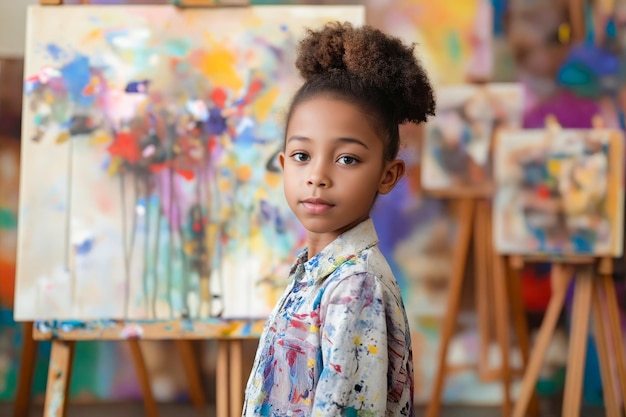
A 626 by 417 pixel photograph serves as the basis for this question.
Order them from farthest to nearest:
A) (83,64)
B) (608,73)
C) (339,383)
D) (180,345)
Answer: (608,73) → (180,345) → (83,64) → (339,383)

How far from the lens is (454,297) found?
9.84ft

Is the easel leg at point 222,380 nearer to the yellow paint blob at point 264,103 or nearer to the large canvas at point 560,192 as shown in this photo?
the yellow paint blob at point 264,103

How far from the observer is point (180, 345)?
3018 millimetres

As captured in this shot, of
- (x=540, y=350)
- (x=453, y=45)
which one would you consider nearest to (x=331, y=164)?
(x=540, y=350)

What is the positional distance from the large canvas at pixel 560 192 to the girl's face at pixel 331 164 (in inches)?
68.2

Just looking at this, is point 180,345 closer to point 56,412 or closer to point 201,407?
point 201,407

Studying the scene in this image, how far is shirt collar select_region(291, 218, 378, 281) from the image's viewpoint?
4.02ft

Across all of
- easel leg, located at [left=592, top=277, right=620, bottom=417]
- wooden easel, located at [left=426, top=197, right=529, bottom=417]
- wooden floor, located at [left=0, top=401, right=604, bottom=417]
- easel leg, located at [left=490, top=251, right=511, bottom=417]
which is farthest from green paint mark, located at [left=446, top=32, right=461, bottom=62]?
wooden floor, located at [left=0, top=401, right=604, bottom=417]

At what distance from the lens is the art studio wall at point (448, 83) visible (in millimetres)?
3213

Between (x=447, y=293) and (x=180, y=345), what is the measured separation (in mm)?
1172

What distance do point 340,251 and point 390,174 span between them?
0.17 meters

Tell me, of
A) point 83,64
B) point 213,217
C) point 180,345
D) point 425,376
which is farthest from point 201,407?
point 83,64

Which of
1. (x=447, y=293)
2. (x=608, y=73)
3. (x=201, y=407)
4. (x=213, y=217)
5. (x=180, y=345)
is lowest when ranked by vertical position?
(x=201, y=407)

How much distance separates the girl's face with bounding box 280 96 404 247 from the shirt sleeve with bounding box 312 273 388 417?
15 centimetres
